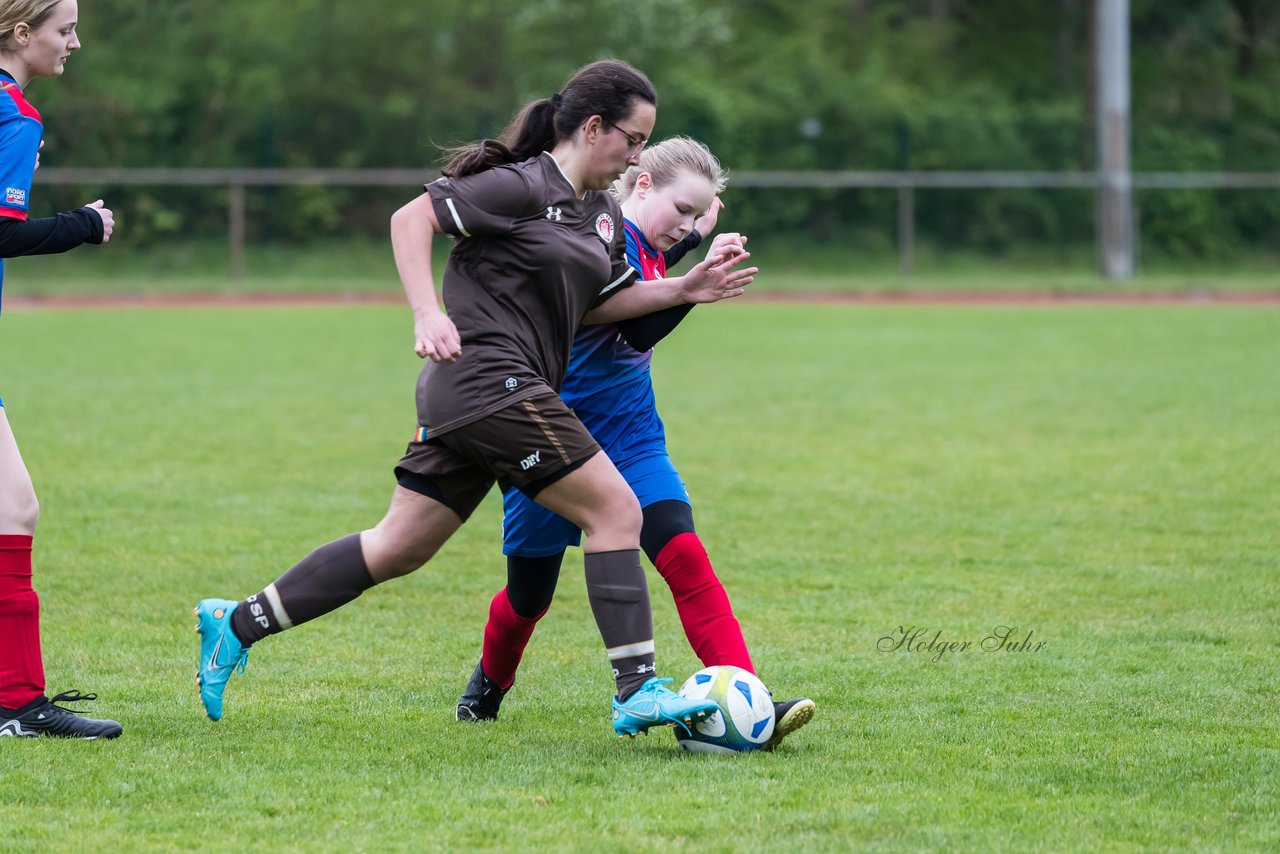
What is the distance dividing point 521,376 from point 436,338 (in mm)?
276

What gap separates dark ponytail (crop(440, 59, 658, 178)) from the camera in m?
4.09

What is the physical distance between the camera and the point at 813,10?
3759 centimetres

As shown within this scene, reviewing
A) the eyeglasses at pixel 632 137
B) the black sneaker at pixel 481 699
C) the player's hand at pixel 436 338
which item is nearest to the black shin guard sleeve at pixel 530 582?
the black sneaker at pixel 481 699

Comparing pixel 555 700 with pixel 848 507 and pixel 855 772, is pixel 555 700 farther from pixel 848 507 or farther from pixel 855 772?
pixel 848 507

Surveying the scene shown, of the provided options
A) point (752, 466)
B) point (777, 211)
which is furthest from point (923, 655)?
point (777, 211)

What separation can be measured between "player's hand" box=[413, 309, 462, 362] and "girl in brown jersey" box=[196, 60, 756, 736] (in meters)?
0.03

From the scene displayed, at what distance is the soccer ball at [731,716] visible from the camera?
4121 millimetres

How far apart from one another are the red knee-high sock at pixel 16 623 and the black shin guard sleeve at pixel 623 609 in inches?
57.7

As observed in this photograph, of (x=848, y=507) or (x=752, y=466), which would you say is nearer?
(x=848, y=507)

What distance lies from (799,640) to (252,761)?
2.12 meters

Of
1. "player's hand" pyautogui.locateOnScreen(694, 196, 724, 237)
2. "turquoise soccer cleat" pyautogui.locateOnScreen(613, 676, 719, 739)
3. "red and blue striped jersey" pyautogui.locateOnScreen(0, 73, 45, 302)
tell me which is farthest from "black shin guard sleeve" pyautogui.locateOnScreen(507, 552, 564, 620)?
"red and blue striped jersey" pyautogui.locateOnScreen(0, 73, 45, 302)

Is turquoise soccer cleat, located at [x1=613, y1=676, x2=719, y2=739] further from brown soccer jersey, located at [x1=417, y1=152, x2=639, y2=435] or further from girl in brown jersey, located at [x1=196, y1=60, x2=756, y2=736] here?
brown soccer jersey, located at [x1=417, y1=152, x2=639, y2=435]

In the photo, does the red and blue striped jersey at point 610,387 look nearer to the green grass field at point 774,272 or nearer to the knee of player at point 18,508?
the knee of player at point 18,508

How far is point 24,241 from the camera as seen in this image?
4047 mm
